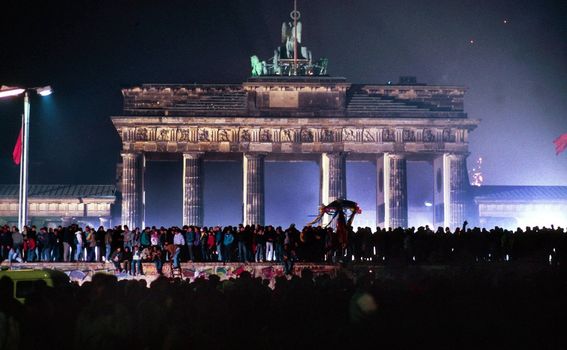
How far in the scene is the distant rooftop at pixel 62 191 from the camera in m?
57.7

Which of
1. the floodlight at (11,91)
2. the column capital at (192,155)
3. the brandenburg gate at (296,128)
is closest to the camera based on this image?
the floodlight at (11,91)

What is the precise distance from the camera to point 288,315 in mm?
14312

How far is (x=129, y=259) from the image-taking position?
3300 centimetres

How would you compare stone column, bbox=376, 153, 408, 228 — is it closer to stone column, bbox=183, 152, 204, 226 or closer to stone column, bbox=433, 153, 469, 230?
stone column, bbox=433, 153, 469, 230

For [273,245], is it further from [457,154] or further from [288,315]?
[457,154]

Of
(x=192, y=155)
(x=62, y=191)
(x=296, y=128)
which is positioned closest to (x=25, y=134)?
(x=192, y=155)

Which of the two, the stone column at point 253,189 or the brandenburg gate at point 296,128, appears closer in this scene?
the stone column at point 253,189

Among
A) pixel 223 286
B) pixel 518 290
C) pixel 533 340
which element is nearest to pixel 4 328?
pixel 223 286

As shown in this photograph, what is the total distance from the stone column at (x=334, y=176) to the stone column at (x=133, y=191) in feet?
45.3

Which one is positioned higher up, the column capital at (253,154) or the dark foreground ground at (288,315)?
the column capital at (253,154)

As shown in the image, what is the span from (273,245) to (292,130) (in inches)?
940

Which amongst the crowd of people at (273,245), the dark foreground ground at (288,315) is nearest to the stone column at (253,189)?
the crowd of people at (273,245)

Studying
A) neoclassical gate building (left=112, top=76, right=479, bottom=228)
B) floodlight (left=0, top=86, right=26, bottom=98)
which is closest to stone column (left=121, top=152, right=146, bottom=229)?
neoclassical gate building (left=112, top=76, right=479, bottom=228)

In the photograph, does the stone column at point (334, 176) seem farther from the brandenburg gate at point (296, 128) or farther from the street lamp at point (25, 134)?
the street lamp at point (25, 134)
